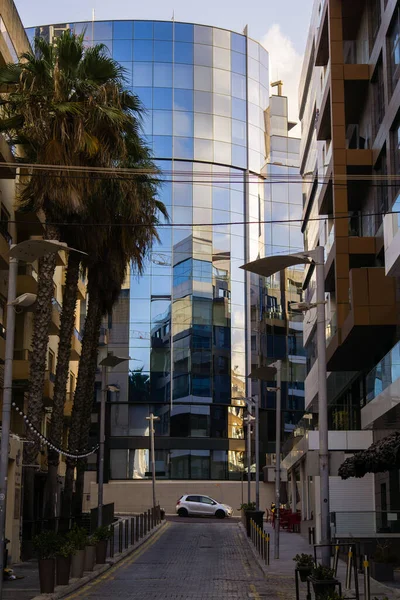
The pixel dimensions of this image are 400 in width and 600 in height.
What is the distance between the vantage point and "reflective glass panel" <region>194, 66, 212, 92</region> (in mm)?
77625

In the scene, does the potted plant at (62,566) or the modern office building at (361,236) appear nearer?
the potted plant at (62,566)

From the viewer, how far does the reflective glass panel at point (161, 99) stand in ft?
252

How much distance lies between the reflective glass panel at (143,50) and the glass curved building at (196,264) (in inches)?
3.3

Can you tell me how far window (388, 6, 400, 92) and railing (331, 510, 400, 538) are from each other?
13.4 m

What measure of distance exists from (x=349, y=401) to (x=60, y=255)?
48.7 ft

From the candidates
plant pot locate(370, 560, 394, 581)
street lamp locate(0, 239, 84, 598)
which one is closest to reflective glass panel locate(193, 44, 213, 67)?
plant pot locate(370, 560, 394, 581)

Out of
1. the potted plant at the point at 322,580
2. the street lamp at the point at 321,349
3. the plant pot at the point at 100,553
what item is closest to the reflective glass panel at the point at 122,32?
the plant pot at the point at 100,553

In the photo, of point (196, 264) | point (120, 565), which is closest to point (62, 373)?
point (120, 565)

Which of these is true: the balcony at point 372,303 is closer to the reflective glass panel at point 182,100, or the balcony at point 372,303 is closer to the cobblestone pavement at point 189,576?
the cobblestone pavement at point 189,576

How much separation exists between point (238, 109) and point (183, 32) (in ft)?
26.1

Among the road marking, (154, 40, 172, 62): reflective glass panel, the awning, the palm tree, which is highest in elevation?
(154, 40, 172, 62): reflective glass panel

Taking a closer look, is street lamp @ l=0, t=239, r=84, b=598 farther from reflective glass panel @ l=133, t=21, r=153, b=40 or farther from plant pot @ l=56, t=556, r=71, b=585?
reflective glass panel @ l=133, t=21, r=153, b=40

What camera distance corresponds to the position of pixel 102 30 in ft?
254

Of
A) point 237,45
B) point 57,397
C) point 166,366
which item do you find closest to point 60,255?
point 57,397
